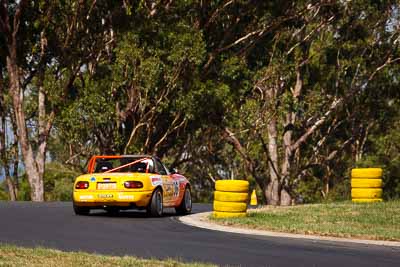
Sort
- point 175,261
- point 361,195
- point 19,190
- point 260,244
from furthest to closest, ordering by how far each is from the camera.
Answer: point 19,190 → point 361,195 → point 260,244 → point 175,261

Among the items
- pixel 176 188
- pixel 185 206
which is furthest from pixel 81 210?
pixel 185 206

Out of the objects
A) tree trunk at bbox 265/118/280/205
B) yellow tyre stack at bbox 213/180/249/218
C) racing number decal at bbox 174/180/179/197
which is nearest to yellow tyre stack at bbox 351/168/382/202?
racing number decal at bbox 174/180/179/197

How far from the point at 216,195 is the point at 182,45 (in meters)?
16.6

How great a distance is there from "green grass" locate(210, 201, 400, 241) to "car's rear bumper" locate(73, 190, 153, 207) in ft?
5.15

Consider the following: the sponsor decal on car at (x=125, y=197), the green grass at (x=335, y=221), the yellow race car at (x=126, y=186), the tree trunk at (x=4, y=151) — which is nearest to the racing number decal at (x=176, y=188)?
the yellow race car at (x=126, y=186)

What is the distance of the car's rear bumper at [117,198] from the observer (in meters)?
18.5

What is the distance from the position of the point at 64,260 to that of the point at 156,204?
874cm

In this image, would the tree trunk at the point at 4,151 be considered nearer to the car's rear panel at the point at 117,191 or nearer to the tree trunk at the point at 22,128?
the tree trunk at the point at 22,128

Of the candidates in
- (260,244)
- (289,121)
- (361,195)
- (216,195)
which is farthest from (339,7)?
(260,244)

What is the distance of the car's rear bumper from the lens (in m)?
18.5

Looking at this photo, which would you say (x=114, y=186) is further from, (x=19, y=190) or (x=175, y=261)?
(x=19, y=190)

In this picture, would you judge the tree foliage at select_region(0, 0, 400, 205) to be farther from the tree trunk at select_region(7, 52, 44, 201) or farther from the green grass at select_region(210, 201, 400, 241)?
the green grass at select_region(210, 201, 400, 241)

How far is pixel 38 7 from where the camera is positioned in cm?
3503

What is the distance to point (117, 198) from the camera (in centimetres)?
1859
